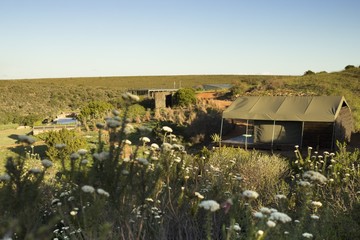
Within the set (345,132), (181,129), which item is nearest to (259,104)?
(345,132)

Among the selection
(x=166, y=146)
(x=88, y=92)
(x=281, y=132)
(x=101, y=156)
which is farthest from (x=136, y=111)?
(x=101, y=156)

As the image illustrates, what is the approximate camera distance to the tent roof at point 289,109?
49.4ft

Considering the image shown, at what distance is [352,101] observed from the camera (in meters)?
24.4

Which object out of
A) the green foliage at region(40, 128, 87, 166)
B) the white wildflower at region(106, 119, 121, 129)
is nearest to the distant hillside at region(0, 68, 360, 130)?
the green foliage at region(40, 128, 87, 166)

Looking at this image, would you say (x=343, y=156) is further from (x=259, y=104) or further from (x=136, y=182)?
(x=259, y=104)

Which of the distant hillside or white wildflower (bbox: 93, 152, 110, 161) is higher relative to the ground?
white wildflower (bbox: 93, 152, 110, 161)

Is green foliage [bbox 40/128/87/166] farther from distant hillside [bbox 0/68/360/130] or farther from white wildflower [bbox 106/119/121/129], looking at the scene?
distant hillside [bbox 0/68/360/130]

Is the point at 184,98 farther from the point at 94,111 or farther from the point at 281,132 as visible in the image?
the point at 281,132

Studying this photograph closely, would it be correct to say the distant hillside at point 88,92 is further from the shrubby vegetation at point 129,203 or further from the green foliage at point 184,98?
Result: the shrubby vegetation at point 129,203

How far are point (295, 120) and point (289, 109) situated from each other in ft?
2.36

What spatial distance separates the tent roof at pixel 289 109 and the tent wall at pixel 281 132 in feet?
1.50

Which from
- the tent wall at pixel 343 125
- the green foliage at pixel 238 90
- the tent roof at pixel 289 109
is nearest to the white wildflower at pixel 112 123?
the tent roof at pixel 289 109

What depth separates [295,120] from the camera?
15.2m

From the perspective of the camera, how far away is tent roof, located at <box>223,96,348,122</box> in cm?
1505
